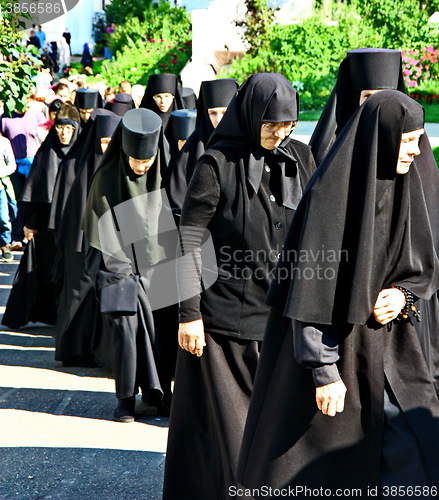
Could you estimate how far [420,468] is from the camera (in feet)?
10.3

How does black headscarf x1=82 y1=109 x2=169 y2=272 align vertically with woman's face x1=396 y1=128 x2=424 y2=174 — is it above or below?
below

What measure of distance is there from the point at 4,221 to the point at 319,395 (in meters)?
9.05

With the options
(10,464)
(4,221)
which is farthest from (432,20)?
(10,464)

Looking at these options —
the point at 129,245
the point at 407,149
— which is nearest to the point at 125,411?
the point at 129,245

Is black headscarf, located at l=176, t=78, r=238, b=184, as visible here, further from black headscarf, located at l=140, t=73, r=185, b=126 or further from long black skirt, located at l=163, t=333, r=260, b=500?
black headscarf, located at l=140, t=73, r=185, b=126

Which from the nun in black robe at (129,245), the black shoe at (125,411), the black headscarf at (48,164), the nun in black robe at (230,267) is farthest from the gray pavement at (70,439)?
the black headscarf at (48,164)

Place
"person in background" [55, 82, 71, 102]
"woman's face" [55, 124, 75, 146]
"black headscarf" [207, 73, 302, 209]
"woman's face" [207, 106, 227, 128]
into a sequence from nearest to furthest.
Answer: "black headscarf" [207, 73, 302, 209], "woman's face" [207, 106, 227, 128], "woman's face" [55, 124, 75, 146], "person in background" [55, 82, 71, 102]

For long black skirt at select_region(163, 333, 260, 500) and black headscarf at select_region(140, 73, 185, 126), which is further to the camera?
black headscarf at select_region(140, 73, 185, 126)

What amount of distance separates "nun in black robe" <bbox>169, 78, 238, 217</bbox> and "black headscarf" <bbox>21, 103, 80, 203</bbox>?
8.60 ft

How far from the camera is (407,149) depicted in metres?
3.18

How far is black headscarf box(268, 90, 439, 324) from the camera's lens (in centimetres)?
316

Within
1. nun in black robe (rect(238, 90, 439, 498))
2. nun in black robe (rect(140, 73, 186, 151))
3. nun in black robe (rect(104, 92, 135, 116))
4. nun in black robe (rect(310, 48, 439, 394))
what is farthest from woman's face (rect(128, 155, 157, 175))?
nun in black robe (rect(104, 92, 135, 116))

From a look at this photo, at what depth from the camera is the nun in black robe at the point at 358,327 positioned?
3172 mm

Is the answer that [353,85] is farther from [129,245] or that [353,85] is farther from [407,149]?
[407,149]
